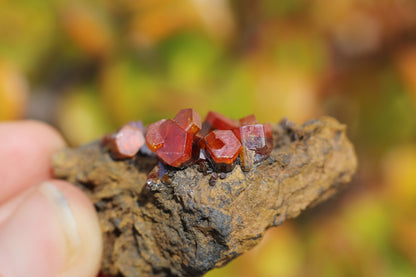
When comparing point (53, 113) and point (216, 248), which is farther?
point (53, 113)

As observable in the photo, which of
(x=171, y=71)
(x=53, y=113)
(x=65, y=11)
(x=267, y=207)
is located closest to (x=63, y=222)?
(x=267, y=207)

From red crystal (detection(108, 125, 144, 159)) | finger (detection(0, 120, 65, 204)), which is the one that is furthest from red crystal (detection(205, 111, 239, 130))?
finger (detection(0, 120, 65, 204))

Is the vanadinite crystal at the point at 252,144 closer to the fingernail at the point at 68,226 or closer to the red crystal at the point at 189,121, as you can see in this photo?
the red crystal at the point at 189,121

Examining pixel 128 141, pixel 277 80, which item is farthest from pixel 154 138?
pixel 277 80

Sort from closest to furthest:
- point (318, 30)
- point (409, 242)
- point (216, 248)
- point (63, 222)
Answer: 1. point (216, 248)
2. point (63, 222)
3. point (409, 242)
4. point (318, 30)

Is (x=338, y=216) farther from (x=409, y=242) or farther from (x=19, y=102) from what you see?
(x=19, y=102)

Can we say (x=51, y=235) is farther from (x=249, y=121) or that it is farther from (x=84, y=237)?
(x=249, y=121)

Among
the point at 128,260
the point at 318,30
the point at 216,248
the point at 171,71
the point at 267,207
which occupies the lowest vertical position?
the point at 128,260

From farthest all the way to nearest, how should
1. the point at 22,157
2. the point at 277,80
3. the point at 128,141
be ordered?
1. the point at 277,80
2. the point at 22,157
3. the point at 128,141
